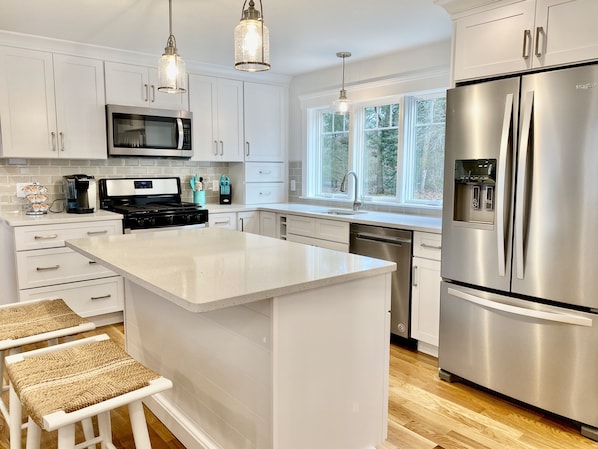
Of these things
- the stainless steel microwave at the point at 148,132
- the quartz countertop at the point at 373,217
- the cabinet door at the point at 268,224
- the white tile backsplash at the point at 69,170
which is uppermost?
the stainless steel microwave at the point at 148,132

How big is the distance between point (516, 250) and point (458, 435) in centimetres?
95

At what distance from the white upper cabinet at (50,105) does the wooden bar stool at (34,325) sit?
187 centimetres

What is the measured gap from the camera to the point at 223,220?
4.36 metres

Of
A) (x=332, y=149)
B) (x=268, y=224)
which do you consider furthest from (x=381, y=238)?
(x=332, y=149)

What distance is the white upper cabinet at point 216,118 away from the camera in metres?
4.32

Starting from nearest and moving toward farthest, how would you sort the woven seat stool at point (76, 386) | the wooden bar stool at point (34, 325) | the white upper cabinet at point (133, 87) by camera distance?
1. the woven seat stool at point (76, 386)
2. the wooden bar stool at point (34, 325)
3. the white upper cabinet at point (133, 87)

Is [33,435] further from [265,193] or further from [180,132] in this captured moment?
[265,193]

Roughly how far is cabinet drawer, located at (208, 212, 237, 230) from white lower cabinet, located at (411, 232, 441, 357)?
195 cm

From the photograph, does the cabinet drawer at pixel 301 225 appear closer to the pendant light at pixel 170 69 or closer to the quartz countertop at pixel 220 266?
the quartz countertop at pixel 220 266

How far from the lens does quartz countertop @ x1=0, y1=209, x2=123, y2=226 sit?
324 cm

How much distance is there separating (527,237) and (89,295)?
122 inches

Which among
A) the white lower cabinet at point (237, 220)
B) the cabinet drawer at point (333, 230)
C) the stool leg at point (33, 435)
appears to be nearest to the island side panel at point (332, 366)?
the stool leg at point (33, 435)

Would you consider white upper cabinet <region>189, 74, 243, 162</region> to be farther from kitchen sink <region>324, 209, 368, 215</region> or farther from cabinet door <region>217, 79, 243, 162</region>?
kitchen sink <region>324, 209, 368, 215</region>

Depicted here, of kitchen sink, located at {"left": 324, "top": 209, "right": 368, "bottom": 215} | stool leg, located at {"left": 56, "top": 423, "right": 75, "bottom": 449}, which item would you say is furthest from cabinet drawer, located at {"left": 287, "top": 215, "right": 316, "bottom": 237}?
stool leg, located at {"left": 56, "top": 423, "right": 75, "bottom": 449}
